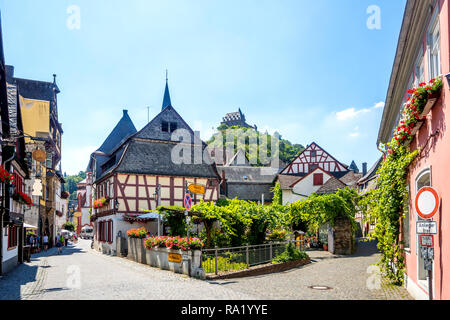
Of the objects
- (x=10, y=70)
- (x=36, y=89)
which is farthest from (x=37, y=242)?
(x=36, y=89)

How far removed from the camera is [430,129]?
25.3 feet

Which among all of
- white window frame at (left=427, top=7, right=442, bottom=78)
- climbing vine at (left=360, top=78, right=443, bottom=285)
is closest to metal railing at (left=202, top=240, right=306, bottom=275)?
climbing vine at (left=360, top=78, right=443, bottom=285)

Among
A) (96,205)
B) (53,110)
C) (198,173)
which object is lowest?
(96,205)

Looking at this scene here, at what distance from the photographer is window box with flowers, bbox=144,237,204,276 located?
1376cm

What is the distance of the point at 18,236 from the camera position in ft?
66.8

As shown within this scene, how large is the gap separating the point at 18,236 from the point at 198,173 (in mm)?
13766

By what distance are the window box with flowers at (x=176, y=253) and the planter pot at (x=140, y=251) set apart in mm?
1365

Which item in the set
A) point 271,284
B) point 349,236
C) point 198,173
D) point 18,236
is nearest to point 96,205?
point 198,173

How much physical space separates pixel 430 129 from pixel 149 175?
904 inches

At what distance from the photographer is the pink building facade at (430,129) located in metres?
6.73

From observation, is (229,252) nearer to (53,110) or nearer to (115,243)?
(115,243)

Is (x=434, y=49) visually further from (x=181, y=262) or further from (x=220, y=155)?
(x=220, y=155)

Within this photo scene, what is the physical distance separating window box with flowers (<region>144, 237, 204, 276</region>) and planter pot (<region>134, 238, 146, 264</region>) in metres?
1.37
